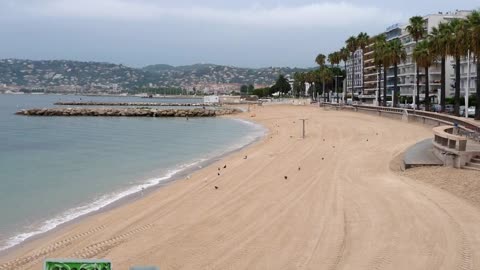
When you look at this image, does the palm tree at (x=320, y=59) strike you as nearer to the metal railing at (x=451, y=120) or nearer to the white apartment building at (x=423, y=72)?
the white apartment building at (x=423, y=72)

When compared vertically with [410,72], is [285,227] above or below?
below

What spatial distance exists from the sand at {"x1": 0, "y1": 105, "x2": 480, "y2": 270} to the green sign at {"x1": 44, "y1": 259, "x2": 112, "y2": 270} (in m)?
4.98

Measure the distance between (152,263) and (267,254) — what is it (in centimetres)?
214

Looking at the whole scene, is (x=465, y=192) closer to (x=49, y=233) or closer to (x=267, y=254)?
(x=267, y=254)

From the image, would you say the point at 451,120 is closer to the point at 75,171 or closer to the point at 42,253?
the point at 75,171

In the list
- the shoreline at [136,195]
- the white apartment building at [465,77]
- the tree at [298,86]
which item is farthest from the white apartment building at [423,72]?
the tree at [298,86]

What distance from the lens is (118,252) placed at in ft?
35.0

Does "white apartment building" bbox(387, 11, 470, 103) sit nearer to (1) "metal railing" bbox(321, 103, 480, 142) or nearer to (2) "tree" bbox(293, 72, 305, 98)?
(1) "metal railing" bbox(321, 103, 480, 142)

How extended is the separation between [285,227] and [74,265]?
25.7ft

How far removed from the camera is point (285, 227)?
11.9m

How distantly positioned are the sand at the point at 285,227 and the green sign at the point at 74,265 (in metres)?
4.98

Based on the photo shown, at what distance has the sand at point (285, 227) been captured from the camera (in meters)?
9.64

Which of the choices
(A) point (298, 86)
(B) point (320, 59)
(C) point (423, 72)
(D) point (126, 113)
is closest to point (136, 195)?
(D) point (126, 113)

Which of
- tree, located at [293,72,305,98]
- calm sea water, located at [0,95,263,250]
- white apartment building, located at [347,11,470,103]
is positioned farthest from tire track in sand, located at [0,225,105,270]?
tree, located at [293,72,305,98]
